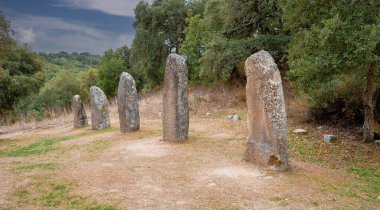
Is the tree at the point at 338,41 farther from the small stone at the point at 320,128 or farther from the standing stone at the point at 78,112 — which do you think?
the standing stone at the point at 78,112

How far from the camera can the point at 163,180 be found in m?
8.80

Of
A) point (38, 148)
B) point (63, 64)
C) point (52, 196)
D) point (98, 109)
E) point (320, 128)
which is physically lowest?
point (52, 196)

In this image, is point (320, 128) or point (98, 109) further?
point (98, 109)

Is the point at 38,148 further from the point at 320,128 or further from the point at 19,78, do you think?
the point at 19,78

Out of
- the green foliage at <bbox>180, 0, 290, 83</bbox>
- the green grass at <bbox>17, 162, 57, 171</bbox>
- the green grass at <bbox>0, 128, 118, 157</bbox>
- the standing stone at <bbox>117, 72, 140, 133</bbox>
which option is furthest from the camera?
the green foliage at <bbox>180, 0, 290, 83</bbox>

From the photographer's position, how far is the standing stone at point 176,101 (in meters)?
13.3

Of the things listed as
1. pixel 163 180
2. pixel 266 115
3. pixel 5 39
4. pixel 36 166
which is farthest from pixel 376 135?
pixel 5 39

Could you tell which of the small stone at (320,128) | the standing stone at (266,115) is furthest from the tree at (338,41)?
the standing stone at (266,115)

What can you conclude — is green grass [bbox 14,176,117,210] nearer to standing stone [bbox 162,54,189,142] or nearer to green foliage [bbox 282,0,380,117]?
standing stone [bbox 162,54,189,142]

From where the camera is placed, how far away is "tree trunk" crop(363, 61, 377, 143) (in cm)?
1248

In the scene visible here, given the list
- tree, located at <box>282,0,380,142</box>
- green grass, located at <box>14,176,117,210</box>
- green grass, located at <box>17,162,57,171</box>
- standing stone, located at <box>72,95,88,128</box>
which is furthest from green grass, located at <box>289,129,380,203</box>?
standing stone, located at <box>72,95,88,128</box>

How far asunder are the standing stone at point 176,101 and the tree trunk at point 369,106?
6683 millimetres

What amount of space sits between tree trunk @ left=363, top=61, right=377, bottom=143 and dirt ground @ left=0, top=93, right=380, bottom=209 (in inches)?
163

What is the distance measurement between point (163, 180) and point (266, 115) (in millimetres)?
3247
